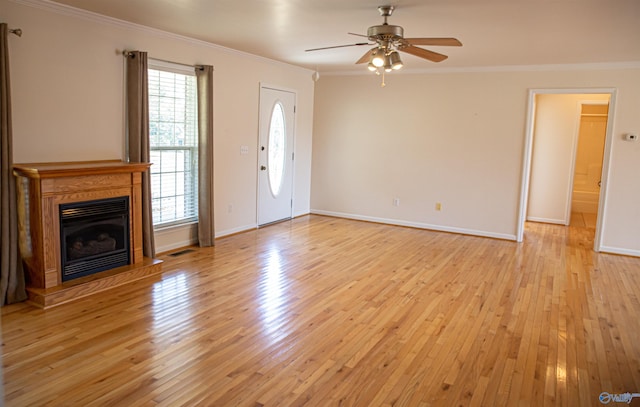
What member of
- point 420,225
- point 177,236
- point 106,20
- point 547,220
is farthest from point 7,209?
point 547,220

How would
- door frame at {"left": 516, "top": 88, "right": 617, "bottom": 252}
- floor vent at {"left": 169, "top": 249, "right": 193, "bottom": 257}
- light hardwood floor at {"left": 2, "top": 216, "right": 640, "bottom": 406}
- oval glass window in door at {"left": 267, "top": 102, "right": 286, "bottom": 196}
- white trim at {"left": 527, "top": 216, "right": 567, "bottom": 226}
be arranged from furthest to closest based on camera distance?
white trim at {"left": 527, "top": 216, "right": 567, "bottom": 226}, oval glass window in door at {"left": 267, "top": 102, "right": 286, "bottom": 196}, door frame at {"left": 516, "top": 88, "right": 617, "bottom": 252}, floor vent at {"left": 169, "top": 249, "right": 193, "bottom": 257}, light hardwood floor at {"left": 2, "top": 216, "right": 640, "bottom": 406}

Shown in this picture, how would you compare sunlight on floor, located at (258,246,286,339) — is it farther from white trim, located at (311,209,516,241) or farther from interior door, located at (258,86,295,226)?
white trim, located at (311,209,516,241)

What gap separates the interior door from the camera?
6.86 m

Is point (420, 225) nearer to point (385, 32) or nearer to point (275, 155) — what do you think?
point (275, 155)

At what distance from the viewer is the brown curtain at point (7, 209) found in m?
3.57

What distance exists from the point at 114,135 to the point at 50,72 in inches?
32.0

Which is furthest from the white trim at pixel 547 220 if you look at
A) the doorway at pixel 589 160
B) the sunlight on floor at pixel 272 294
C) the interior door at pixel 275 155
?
the sunlight on floor at pixel 272 294

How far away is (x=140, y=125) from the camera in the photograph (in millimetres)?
4703

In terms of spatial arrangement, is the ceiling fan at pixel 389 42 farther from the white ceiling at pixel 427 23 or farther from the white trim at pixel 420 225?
the white trim at pixel 420 225

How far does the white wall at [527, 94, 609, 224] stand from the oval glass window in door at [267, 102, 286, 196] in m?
4.53

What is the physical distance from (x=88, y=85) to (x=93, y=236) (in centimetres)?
141

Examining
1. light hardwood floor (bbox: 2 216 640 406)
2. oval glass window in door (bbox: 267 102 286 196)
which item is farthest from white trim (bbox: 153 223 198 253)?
oval glass window in door (bbox: 267 102 286 196)

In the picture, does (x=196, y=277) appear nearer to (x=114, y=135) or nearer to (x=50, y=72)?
(x=114, y=135)

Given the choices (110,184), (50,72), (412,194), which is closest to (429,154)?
(412,194)
